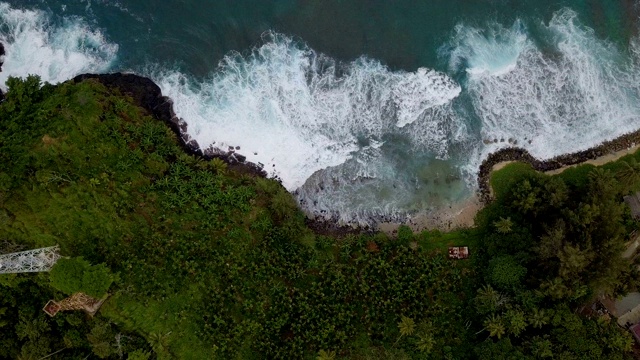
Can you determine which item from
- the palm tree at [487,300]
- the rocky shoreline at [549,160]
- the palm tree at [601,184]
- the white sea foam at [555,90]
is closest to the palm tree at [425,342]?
the palm tree at [487,300]

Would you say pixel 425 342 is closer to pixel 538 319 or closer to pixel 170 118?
pixel 538 319

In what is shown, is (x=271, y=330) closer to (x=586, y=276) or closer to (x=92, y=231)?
(x=92, y=231)

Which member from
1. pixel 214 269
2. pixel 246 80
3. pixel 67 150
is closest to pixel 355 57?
pixel 246 80

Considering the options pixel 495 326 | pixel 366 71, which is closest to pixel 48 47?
pixel 366 71

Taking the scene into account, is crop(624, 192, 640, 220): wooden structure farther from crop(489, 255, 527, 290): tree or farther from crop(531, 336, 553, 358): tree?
crop(531, 336, 553, 358): tree

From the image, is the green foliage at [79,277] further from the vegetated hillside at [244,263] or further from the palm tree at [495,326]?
the palm tree at [495,326]

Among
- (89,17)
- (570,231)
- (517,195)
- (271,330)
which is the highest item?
(89,17)
